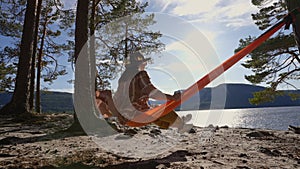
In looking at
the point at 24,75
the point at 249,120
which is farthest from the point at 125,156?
the point at 249,120

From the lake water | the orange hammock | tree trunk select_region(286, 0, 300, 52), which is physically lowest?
the lake water

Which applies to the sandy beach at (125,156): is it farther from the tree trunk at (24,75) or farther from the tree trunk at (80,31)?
the tree trunk at (24,75)

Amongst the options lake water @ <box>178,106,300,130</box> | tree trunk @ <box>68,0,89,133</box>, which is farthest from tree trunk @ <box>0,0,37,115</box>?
lake water @ <box>178,106,300,130</box>

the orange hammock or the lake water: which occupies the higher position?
the orange hammock

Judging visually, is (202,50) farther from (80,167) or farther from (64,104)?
(64,104)

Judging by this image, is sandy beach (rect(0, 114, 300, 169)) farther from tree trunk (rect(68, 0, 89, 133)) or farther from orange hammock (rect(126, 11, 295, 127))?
tree trunk (rect(68, 0, 89, 133))

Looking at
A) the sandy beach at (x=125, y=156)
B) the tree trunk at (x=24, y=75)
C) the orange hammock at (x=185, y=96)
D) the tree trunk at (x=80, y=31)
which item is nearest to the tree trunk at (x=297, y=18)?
the orange hammock at (x=185, y=96)

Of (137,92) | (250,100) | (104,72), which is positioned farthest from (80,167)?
(250,100)

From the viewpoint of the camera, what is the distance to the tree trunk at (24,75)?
28.3 feet

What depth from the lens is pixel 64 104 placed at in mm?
145000

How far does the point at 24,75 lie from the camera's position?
894cm

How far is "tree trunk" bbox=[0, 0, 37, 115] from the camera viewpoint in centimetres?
862

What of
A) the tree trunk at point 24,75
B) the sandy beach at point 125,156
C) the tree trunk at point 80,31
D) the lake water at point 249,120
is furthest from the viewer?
the tree trunk at point 24,75

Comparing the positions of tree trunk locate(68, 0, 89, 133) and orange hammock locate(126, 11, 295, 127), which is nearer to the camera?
orange hammock locate(126, 11, 295, 127)
